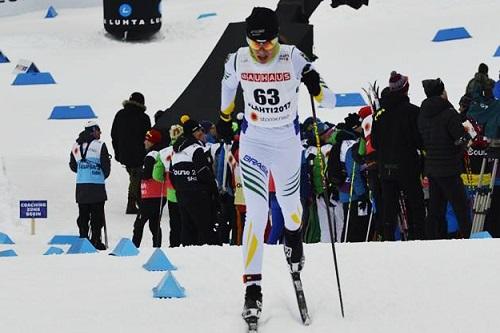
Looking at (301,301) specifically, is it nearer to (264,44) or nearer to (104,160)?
(264,44)

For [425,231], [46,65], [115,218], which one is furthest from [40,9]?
[425,231]

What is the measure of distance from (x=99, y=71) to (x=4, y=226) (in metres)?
9.72

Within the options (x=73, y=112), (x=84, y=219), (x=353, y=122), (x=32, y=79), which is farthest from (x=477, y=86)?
(x=32, y=79)

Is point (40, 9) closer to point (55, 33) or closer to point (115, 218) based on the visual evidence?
point (55, 33)

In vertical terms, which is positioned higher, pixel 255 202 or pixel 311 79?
pixel 311 79

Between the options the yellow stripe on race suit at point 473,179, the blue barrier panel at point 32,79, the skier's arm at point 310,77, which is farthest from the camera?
the blue barrier panel at point 32,79

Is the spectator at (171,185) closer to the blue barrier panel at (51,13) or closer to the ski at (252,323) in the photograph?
the ski at (252,323)

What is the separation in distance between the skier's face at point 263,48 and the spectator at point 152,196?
568 cm

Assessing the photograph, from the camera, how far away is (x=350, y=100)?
22031 millimetres

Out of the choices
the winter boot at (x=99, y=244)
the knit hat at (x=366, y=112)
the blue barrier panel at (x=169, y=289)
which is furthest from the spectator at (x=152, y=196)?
the blue barrier panel at (x=169, y=289)

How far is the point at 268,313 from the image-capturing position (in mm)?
8211

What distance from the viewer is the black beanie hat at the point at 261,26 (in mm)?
7918

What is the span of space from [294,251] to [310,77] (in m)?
1.05

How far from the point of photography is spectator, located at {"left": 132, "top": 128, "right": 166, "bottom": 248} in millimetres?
13715
